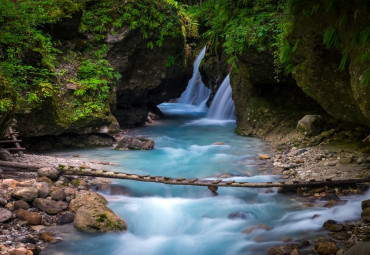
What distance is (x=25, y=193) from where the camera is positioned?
4.95 meters

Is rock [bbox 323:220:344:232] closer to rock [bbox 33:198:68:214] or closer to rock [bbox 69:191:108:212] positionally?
rock [bbox 69:191:108:212]

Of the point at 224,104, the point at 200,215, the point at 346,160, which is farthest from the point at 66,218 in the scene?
the point at 224,104

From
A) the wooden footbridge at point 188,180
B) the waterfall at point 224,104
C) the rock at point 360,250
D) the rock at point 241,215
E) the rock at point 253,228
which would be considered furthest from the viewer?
the waterfall at point 224,104

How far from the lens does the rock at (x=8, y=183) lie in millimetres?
5291

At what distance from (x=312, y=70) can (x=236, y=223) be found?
320cm

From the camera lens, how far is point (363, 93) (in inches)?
166

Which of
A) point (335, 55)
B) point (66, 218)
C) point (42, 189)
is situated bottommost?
point (66, 218)

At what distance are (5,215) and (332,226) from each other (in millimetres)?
4380

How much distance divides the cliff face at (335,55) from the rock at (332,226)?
1504mm

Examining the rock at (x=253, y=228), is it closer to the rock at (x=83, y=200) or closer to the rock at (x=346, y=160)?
the rock at (x=83, y=200)

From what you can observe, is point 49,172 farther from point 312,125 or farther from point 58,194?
point 312,125

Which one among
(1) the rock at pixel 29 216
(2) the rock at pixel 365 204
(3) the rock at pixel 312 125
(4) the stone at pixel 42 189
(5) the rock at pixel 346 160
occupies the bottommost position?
(1) the rock at pixel 29 216

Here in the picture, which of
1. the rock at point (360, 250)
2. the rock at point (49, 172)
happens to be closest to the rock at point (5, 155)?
the rock at point (49, 172)

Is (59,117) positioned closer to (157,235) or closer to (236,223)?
(157,235)
